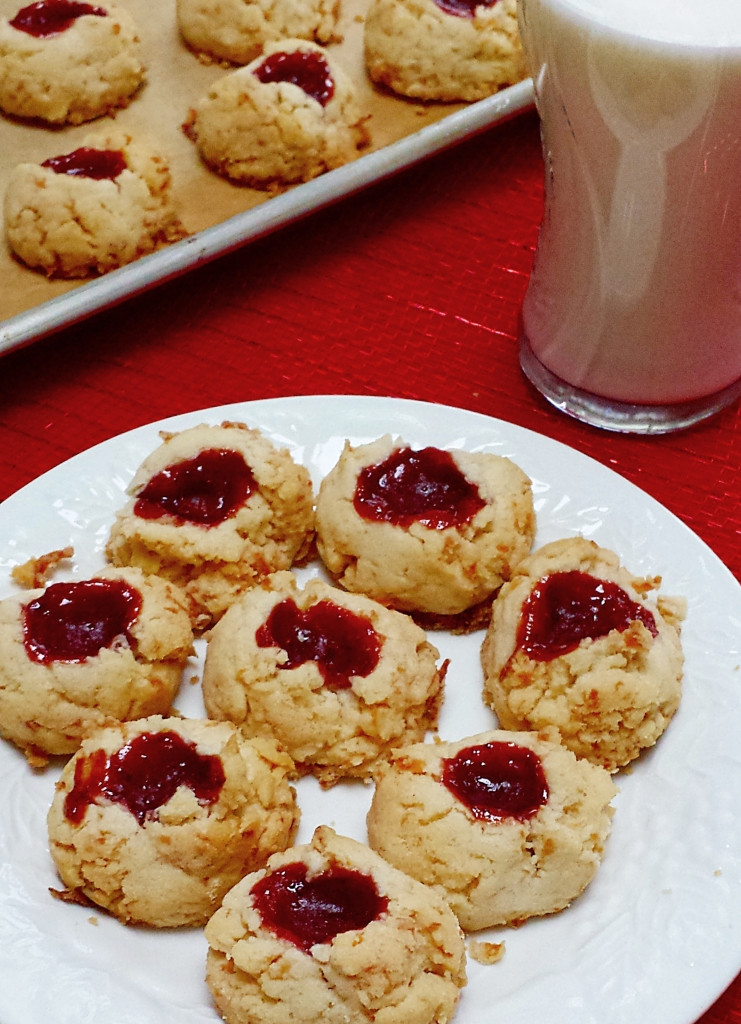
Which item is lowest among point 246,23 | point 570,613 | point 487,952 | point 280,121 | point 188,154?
point 487,952

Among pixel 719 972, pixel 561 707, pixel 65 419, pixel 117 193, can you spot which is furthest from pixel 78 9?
pixel 719 972

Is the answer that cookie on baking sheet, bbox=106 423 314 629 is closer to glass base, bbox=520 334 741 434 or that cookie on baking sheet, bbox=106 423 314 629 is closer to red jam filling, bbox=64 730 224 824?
red jam filling, bbox=64 730 224 824

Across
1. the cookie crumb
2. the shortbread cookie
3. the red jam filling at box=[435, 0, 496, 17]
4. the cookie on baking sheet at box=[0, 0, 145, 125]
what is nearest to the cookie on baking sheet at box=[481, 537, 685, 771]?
the cookie crumb

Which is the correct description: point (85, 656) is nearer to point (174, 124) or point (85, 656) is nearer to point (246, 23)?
point (174, 124)

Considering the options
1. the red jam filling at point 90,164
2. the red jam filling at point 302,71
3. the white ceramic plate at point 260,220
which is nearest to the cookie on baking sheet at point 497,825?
the white ceramic plate at point 260,220

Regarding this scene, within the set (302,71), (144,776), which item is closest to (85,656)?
(144,776)

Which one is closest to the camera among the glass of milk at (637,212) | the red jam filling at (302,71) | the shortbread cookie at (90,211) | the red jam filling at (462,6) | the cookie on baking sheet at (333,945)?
the cookie on baking sheet at (333,945)

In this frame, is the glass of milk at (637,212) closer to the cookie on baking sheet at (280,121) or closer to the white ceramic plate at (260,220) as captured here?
the white ceramic plate at (260,220)
